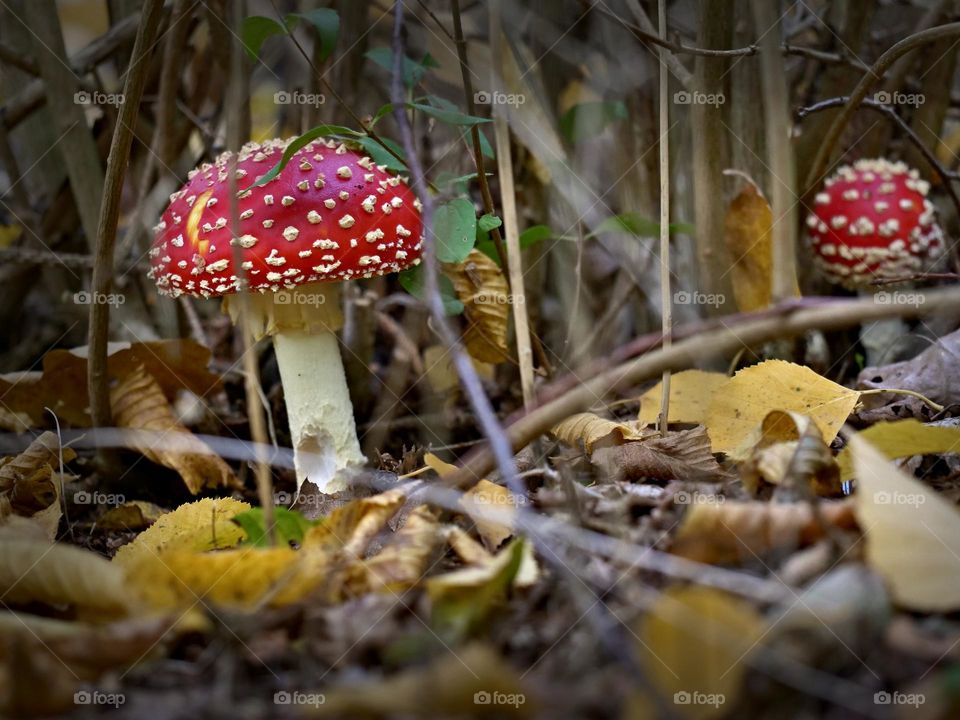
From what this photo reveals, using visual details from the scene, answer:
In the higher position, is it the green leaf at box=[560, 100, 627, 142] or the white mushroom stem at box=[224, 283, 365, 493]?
the green leaf at box=[560, 100, 627, 142]

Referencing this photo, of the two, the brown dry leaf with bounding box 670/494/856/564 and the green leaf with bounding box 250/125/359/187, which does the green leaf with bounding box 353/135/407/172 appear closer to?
the green leaf with bounding box 250/125/359/187

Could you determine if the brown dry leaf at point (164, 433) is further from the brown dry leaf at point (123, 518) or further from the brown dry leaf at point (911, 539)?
the brown dry leaf at point (911, 539)

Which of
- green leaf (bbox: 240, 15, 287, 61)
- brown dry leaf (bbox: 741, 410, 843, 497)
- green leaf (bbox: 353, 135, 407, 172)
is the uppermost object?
green leaf (bbox: 240, 15, 287, 61)

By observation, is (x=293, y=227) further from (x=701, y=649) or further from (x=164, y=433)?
(x=701, y=649)

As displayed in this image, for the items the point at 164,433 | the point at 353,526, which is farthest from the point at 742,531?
the point at 164,433

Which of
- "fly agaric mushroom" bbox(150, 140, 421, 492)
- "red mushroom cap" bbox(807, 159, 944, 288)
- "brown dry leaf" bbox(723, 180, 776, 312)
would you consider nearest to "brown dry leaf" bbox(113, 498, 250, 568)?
"fly agaric mushroom" bbox(150, 140, 421, 492)

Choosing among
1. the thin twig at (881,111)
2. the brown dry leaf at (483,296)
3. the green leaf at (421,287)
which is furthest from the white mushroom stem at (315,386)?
the thin twig at (881,111)
